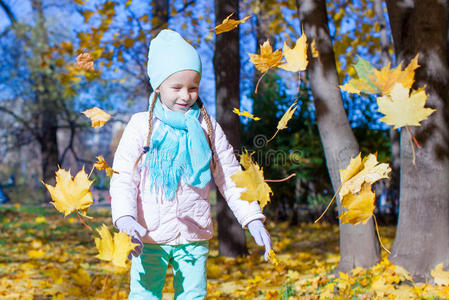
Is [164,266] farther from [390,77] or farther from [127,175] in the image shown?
[390,77]

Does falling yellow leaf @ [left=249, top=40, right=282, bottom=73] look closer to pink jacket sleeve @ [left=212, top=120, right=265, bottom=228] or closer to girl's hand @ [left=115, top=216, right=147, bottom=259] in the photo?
pink jacket sleeve @ [left=212, top=120, right=265, bottom=228]

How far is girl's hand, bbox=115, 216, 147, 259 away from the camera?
66.3 inches

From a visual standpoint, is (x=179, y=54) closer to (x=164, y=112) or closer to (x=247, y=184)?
(x=164, y=112)

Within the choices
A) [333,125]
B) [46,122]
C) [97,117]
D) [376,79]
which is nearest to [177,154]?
[97,117]

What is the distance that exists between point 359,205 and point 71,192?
3.78 feet

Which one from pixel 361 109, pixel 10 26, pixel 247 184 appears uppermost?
pixel 10 26

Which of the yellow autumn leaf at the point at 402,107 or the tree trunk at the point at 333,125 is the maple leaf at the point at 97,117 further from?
the tree trunk at the point at 333,125

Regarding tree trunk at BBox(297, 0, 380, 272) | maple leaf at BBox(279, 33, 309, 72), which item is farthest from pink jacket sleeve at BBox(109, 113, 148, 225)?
tree trunk at BBox(297, 0, 380, 272)

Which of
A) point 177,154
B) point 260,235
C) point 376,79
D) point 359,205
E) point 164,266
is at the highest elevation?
point 376,79

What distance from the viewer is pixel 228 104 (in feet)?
15.1

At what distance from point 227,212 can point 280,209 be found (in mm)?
3874

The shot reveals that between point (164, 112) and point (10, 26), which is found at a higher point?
point (10, 26)

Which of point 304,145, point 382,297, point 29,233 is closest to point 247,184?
point 382,297

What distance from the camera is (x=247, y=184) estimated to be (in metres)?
1.71
